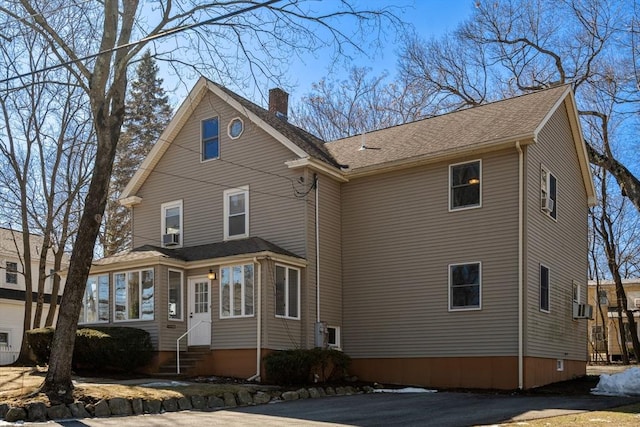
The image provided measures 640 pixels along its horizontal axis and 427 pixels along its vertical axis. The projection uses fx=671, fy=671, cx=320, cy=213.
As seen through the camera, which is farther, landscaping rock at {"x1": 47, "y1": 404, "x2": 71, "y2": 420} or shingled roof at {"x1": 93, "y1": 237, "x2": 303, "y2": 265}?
shingled roof at {"x1": 93, "y1": 237, "x2": 303, "y2": 265}

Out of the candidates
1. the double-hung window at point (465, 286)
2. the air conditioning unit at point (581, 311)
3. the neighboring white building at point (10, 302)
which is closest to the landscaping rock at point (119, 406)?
the double-hung window at point (465, 286)

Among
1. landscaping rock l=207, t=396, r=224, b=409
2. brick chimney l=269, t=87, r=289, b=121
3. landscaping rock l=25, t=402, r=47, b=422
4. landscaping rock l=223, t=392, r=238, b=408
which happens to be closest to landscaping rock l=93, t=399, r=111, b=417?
landscaping rock l=25, t=402, r=47, b=422

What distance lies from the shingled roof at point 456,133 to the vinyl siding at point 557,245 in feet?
2.08

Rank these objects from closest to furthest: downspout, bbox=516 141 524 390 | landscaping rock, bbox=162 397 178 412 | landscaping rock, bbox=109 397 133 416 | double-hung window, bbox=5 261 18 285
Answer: landscaping rock, bbox=109 397 133 416 < landscaping rock, bbox=162 397 178 412 < downspout, bbox=516 141 524 390 < double-hung window, bbox=5 261 18 285

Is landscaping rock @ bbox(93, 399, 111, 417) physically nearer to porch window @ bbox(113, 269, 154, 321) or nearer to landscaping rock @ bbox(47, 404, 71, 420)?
landscaping rock @ bbox(47, 404, 71, 420)

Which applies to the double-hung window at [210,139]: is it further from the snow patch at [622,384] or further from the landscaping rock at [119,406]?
the snow patch at [622,384]

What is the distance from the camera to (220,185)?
68.2 ft

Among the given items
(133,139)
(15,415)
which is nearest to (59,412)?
(15,415)

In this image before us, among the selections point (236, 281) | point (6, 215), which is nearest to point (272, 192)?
point (236, 281)

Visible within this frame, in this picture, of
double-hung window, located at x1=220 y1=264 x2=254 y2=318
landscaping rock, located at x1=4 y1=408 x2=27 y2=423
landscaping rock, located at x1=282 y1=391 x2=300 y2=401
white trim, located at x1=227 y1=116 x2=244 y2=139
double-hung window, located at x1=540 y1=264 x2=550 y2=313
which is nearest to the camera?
landscaping rock, located at x1=4 y1=408 x2=27 y2=423

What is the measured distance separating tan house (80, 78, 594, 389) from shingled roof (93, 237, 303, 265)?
0.08 meters

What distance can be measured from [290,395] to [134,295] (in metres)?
7.07

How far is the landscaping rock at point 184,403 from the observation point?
1262 centimetres

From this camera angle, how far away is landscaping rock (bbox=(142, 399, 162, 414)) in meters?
12.1
